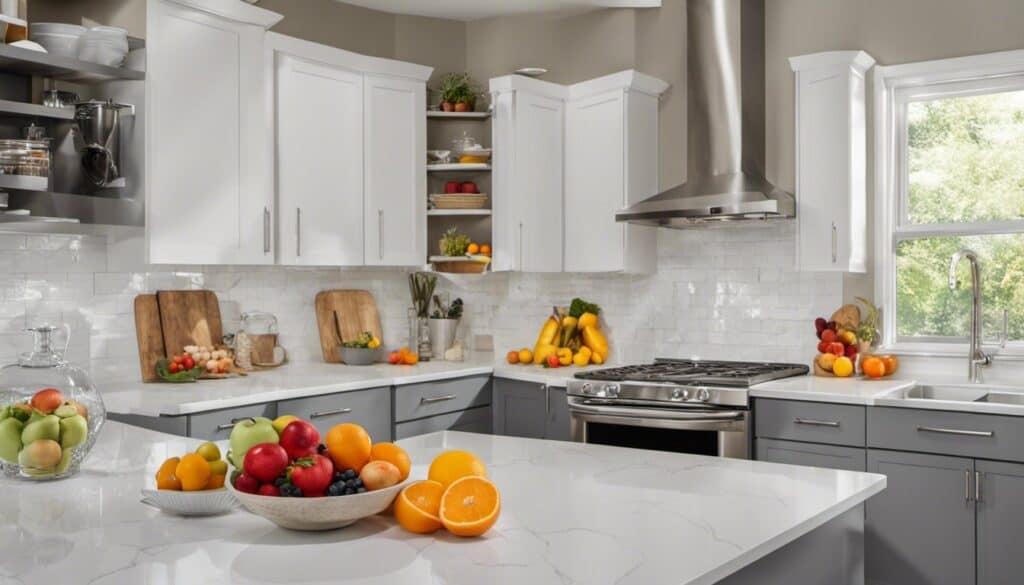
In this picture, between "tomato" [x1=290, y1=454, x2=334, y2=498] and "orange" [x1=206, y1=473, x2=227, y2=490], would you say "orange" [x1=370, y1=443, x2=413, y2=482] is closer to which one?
"tomato" [x1=290, y1=454, x2=334, y2=498]

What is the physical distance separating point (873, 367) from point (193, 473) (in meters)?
3.28

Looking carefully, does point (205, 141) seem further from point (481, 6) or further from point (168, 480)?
point (168, 480)

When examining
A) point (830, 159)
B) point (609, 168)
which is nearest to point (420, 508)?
point (830, 159)

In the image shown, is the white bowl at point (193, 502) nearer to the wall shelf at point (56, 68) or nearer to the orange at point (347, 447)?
the orange at point (347, 447)

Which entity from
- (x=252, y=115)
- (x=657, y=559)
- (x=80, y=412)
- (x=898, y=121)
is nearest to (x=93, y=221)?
(x=252, y=115)

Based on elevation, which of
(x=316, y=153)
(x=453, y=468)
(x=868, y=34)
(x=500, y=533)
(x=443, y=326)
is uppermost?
(x=868, y=34)

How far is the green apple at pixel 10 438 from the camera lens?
209 cm

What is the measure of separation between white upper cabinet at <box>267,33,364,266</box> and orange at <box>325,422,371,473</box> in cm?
296

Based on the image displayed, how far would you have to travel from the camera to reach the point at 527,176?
16.9 feet

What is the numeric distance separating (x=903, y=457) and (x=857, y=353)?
2.61 feet

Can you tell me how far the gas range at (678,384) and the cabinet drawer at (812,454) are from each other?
8.5 inches

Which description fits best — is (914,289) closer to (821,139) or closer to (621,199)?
(821,139)

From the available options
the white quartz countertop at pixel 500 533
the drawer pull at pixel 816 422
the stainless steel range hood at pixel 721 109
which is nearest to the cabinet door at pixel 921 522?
the drawer pull at pixel 816 422

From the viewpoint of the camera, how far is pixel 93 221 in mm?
3641
